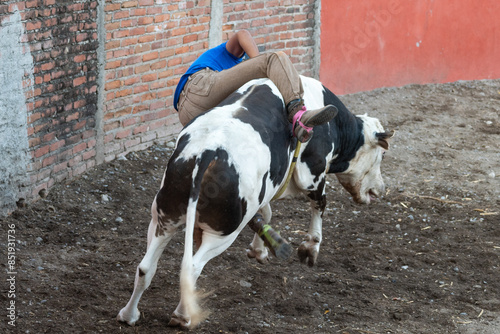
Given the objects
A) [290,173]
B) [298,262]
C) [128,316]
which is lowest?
[298,262]

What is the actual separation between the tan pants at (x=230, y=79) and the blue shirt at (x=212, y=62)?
0.17 metres

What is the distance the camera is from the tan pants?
14.0 ft

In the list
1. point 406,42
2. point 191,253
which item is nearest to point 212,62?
point 191,253

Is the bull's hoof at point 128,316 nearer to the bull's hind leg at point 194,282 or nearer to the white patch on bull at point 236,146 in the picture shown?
the bull's hind leg at point 194,282

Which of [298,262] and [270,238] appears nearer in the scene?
[270,238]

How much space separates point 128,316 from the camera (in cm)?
394

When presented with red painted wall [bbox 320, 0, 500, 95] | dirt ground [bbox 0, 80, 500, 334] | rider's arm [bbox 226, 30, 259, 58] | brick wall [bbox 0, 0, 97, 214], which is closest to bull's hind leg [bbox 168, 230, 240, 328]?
dirt ground [bbox 0, 80, 500, 334]

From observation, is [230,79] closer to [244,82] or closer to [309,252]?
[244,82]

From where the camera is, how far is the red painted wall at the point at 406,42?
30.2ft

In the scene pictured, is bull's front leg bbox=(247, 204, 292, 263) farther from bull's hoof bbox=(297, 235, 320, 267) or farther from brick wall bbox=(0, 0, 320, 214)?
brick wall bbox=(0, 0, 320, 214)

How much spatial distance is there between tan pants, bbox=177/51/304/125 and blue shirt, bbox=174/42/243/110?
0.55 ft

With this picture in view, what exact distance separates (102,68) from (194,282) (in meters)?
3.34

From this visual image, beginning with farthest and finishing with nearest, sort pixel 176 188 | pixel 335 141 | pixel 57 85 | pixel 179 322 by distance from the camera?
pixel 57 85
pixel 335 141
pixel 179 322
pixel 176 188

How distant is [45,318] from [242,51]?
227cm
